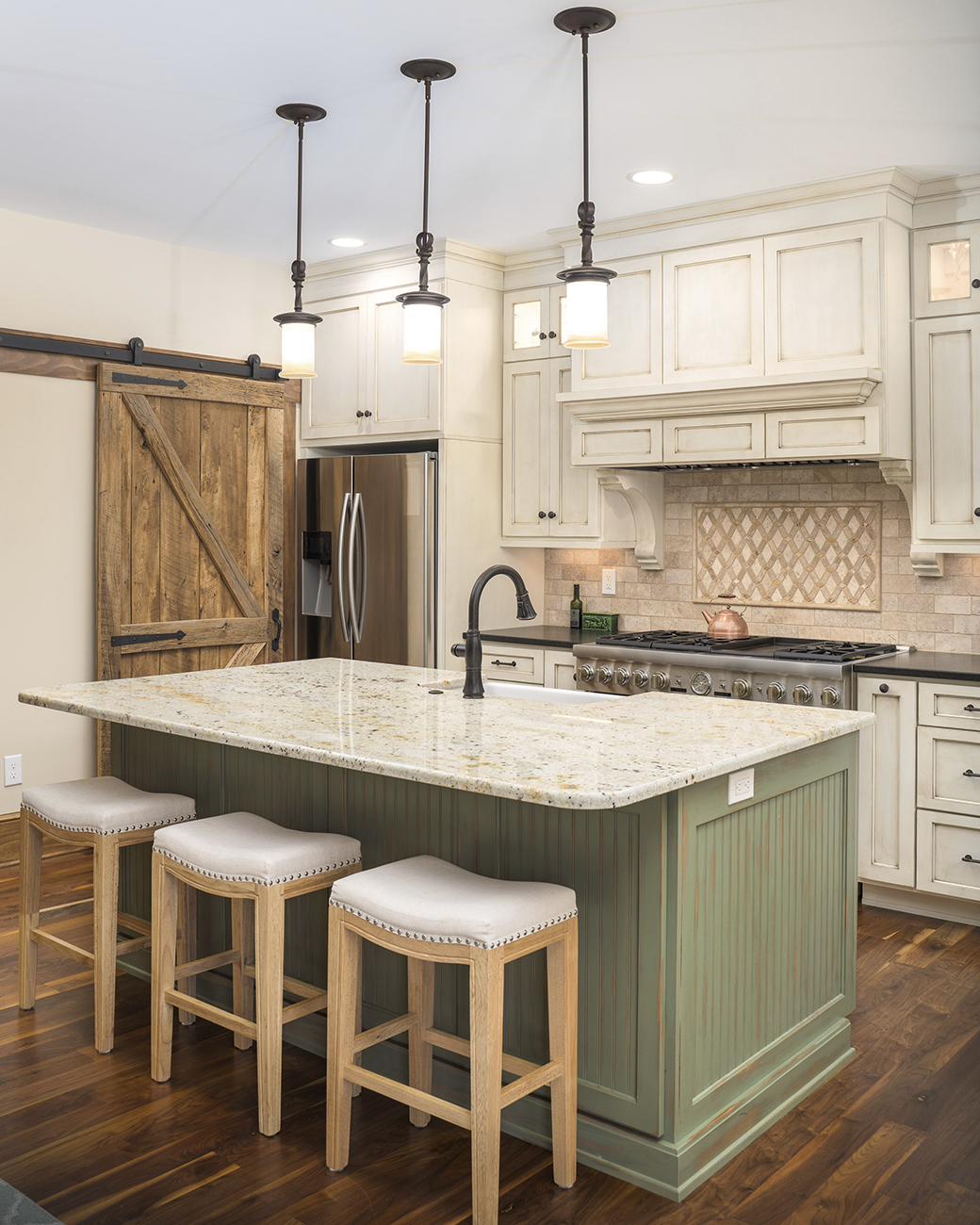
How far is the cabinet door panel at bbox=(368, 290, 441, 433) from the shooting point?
499 centimetres

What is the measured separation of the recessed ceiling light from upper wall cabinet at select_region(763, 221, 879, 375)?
0.48m

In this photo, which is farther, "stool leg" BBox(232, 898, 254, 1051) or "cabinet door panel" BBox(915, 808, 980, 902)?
"cabinet door panel" BBox(915, 808, 980, 902)

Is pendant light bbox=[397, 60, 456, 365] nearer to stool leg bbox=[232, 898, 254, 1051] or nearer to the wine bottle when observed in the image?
stool leg bbox=[232, 898, 254, 1051]

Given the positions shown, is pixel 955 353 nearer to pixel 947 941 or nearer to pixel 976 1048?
pixel 947 941

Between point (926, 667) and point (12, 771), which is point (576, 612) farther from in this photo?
point (12, 771)

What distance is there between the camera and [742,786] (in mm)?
2336

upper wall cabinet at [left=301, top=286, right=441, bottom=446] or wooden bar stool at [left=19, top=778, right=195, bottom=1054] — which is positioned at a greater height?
upper wall cabinet at [left=301, top=286, right=441, bottom=446]

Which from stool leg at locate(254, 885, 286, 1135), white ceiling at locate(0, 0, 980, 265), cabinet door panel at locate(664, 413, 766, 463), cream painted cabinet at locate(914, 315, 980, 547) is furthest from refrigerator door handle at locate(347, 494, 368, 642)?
stool leg at locate(254, 885, 286, 1135)

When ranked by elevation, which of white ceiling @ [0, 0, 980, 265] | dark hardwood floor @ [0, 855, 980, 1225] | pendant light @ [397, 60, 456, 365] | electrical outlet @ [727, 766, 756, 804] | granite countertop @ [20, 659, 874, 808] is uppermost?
white ceiling @ [0, 0, 980, 265]

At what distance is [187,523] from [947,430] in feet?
10.7

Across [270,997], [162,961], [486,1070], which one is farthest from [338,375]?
[486,1070]

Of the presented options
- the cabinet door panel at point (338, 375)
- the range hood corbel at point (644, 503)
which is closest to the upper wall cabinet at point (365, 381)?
the cabinet door panel at point (338, 375)

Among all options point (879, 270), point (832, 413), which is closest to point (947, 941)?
point (832, 413)

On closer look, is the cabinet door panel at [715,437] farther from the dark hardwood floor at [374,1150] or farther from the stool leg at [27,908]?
the stool leg at [27,908]
